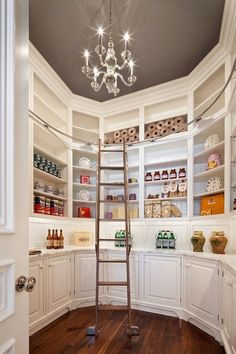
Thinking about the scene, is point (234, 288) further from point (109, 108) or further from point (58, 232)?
point (109, 108)

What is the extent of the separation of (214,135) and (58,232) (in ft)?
8.47

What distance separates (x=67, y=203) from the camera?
3.75 meters

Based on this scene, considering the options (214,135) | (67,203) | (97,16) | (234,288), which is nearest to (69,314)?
(67,203)

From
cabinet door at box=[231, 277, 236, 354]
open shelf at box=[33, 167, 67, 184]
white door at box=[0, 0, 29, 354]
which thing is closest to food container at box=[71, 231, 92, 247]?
open shelf at box=[33, 167, 67, 184]

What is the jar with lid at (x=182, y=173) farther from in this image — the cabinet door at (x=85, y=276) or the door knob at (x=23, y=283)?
the door knob at (x=23, y=283)

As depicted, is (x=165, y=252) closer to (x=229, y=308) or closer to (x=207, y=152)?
(x=229, y=308)

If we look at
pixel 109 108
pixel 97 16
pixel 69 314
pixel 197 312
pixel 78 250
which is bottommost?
pixel 69 314

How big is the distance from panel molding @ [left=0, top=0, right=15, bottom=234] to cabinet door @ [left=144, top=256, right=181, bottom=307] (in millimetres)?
2731

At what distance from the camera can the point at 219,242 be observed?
2.74 meters

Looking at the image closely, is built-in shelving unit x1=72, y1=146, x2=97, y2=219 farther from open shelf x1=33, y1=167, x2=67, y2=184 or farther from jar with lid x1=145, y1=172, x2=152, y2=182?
jar with lid x1=145, y1=172, x2=152, y2=182

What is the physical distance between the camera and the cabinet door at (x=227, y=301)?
1989mm

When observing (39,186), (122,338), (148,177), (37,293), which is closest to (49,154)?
(39,186)

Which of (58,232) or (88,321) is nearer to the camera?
(88,321)

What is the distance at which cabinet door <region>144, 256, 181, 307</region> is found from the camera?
3062mm
